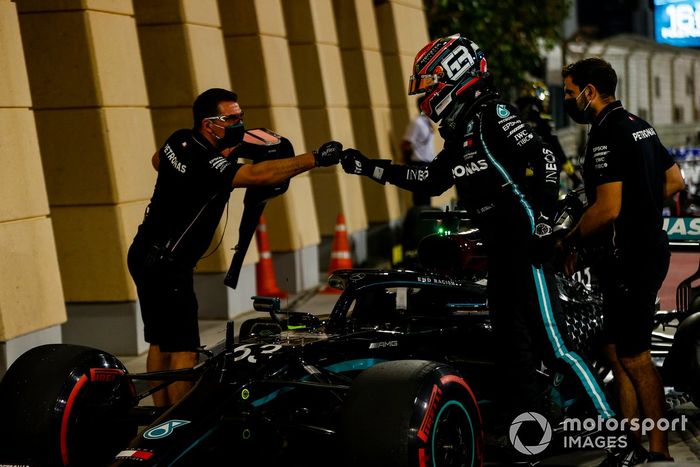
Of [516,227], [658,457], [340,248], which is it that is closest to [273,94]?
[340,248]

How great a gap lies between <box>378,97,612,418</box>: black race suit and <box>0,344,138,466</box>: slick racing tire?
6.12 feet

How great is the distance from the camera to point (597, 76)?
6.16 m

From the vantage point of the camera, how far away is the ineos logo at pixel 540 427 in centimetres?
579

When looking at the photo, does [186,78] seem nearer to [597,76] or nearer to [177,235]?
[177,235]

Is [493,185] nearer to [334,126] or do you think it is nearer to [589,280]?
[589,280]

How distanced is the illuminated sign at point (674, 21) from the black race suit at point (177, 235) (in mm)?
7687

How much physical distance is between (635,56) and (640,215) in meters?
40.4

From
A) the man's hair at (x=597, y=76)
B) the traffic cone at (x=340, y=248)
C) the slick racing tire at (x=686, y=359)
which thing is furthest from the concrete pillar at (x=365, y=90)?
the man's hair at (x=597, y=76)

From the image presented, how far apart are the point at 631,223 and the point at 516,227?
64 centimetres

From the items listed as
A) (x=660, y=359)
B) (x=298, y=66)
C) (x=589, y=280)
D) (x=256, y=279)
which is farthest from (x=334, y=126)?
(x=660, y=359)

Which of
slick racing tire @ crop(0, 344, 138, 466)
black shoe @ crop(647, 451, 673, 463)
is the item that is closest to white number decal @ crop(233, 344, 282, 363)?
slick racing tire @ crop(0, 344, 138, 466)

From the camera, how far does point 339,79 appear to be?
1575cm

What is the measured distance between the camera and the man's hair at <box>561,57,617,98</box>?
20.2ft

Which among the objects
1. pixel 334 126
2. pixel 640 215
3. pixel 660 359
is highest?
pixel 334 126
